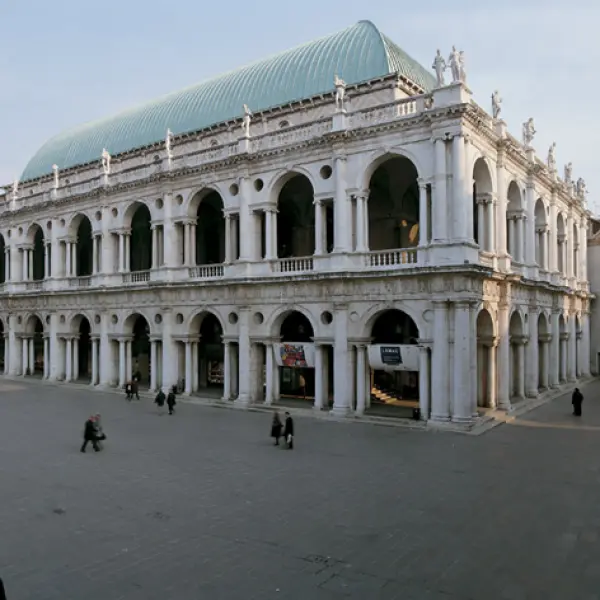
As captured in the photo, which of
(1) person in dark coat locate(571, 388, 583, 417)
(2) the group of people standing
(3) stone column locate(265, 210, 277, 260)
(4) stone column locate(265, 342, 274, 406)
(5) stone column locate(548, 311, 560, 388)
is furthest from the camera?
(5) stone column locate(548, 311, 560, 388)

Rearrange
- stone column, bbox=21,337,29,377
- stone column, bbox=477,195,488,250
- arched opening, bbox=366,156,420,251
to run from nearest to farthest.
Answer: stone column, bbox=477,195,488,250
arched opening, bbox=366,156,420,251
stone column, bbox=21,337,29,377

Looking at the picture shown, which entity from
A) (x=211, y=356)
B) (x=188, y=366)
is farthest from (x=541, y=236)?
(x=188, y=366)

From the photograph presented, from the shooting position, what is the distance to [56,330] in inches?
1554

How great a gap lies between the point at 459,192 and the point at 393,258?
4208 mm

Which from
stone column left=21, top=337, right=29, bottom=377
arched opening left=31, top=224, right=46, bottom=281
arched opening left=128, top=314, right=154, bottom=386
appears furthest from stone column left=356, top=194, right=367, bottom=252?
arched opening left=31, top=224, right=46, bottom=281

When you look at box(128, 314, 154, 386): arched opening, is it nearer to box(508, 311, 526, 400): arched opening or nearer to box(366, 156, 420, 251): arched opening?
box(366, 156, 420, 251): arched opening

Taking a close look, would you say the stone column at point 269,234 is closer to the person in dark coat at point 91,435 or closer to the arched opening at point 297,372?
the arched opening at point 297,372

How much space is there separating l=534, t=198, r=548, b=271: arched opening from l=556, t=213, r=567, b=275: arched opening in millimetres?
3907

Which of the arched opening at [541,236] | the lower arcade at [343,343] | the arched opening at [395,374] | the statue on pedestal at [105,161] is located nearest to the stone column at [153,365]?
the lower arcade at [343,343]

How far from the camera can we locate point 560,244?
1510 inches

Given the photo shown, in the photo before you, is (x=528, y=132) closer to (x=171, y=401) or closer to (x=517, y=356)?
(x=517, y=356)

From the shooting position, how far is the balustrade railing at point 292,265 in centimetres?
2772

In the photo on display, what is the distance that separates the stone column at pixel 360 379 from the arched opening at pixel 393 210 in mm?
7398

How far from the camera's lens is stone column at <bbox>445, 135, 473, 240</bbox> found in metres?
23.1
